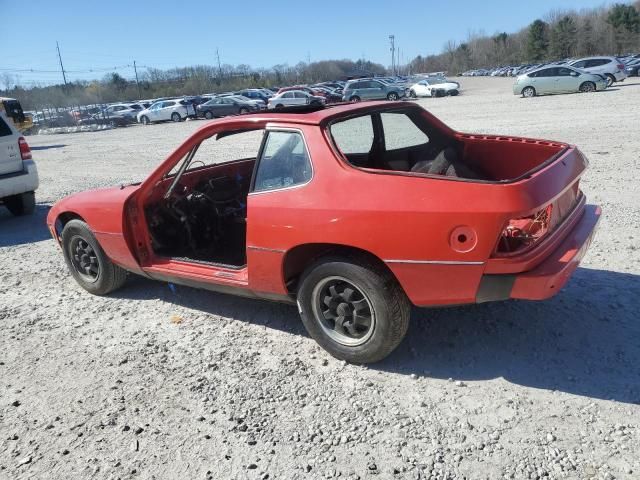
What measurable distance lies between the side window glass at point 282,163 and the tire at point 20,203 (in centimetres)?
652

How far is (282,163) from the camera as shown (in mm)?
3512

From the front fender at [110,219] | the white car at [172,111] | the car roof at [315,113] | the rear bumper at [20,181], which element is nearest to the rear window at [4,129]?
the rear bumper at [20,181]

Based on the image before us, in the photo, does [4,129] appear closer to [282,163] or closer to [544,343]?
[282,163]

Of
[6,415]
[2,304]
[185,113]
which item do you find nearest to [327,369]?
[6,415]

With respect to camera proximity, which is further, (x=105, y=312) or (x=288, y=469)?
(x=105, y=312)

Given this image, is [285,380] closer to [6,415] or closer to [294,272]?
[294,272]

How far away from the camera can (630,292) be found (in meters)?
4.01

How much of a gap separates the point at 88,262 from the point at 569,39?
92.8 meters

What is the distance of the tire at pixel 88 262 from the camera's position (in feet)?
15.3

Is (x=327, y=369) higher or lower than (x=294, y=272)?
lower

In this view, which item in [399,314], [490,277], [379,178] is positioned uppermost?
[379,178]

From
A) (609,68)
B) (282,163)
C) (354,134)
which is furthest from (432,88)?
(282,163)

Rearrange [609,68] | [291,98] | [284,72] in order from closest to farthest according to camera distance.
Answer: [609,68] < [291,98] < [284,72]

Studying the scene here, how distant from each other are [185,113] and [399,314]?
1381 inches
